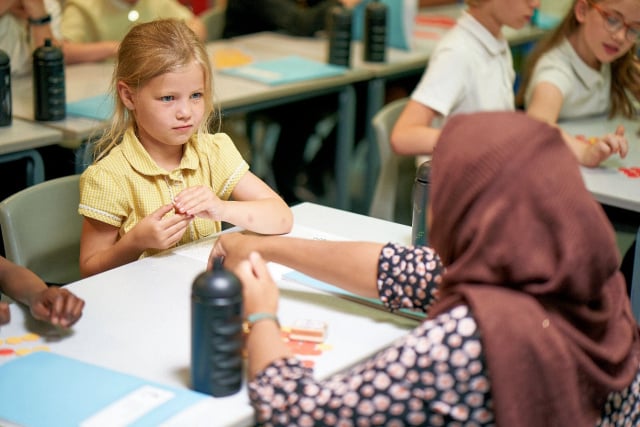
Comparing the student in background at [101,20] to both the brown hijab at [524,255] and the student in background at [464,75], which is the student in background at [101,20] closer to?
the student in background at [464,75]

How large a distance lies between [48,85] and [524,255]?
2093 mm

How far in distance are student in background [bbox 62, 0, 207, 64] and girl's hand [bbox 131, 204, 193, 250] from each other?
1.97 metres

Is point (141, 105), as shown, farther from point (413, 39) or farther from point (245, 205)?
point (413, 39)

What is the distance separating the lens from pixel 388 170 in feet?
10.7

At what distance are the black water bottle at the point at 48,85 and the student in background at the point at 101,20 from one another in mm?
708

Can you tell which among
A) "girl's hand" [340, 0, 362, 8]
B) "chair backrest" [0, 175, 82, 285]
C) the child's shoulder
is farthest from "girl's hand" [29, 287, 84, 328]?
"girl's hand" [340, 0, 362, 8]

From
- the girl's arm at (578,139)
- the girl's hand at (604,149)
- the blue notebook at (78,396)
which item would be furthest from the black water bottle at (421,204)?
the girl's hand at (604,149)

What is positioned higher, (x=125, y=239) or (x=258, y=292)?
(x=258, y=292)

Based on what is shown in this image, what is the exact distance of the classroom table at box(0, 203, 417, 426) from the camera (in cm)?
154

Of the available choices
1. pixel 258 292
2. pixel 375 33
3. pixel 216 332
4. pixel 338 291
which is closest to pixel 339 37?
pixel 375 33

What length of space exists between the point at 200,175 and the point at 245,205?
0.16 m

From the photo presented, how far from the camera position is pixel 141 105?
2088 millimetres

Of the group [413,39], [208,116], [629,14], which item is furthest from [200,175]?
[413,39]

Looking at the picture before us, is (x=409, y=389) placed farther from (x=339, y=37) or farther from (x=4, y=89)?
(x=339, y=37)
